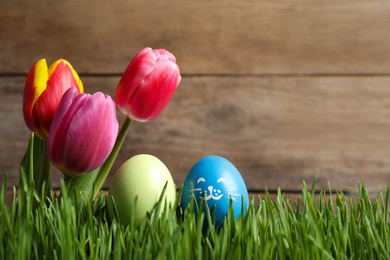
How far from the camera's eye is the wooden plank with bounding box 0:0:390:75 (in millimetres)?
611

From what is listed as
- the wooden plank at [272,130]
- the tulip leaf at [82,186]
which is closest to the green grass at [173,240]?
the tulip leaf at [82,186]

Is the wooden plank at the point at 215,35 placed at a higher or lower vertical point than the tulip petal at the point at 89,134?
higher

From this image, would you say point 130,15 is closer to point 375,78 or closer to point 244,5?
point 244,5

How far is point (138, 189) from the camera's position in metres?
0.33

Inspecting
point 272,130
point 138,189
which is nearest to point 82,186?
point 138,189

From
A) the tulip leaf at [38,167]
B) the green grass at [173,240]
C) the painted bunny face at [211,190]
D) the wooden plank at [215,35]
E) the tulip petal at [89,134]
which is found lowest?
the green grass at [173,240]

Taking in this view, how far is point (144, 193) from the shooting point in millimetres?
333

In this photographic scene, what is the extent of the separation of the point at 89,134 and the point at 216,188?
13 cm

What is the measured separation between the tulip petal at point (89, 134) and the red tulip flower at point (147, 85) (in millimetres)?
34

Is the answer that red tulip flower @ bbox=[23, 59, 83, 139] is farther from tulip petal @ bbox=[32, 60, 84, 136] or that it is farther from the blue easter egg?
the blue easter egg

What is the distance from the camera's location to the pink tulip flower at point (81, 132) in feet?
0.91

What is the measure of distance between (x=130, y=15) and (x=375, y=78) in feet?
1.35

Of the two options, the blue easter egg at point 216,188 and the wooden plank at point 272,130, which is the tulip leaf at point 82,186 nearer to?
the blue easter egg at point 216,188

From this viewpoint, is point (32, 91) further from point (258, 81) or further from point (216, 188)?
point (258, 81)
